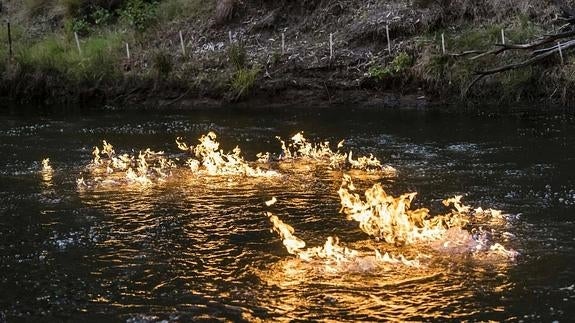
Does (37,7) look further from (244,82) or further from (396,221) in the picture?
(396,221)

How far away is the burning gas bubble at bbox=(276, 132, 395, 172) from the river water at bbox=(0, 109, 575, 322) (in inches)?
12.6

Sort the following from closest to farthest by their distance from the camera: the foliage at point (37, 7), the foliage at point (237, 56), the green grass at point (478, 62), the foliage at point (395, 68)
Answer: the green grass at point (478, 62)
the foliage at point (395, 68)
the foliage at point (237, 56)
the foliage at point (37, 7)

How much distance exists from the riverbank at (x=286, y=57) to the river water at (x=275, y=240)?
4996mm

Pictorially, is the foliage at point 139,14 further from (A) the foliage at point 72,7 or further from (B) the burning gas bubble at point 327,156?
(B) the burning gas bubble at point 327,156

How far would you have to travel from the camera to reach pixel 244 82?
72.9 feet

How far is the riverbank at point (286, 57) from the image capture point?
20.0 metres

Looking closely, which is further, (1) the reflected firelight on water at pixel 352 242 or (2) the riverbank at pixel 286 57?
(2) the riverbank at pixel 286 57

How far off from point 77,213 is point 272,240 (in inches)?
114

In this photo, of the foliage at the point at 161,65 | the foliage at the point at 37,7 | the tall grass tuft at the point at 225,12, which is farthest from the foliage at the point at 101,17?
the foliage at the point at 161,65

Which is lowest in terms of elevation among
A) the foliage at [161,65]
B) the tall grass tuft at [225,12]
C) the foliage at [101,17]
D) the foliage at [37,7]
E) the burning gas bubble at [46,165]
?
the burning gas bubble at [46,165]

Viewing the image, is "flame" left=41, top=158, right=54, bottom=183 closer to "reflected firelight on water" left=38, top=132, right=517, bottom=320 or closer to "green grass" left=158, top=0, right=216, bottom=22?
"reflected firelight on water" left=38, top=132, right=517, bottom=320

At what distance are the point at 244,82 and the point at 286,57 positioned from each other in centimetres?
172

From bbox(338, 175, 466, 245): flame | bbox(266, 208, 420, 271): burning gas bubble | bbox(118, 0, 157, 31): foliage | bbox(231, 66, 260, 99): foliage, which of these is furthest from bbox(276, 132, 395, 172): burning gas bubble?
bbox(118, 0, 157, 31): foliage

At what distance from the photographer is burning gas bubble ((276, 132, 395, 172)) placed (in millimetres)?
12086
